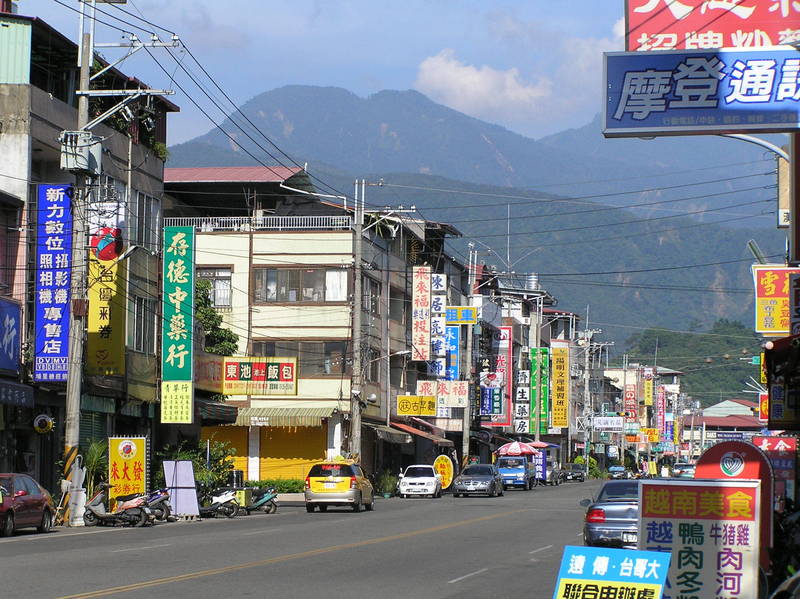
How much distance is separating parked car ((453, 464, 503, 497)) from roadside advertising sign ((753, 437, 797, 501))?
2146cm

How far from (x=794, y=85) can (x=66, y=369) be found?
26610 mm

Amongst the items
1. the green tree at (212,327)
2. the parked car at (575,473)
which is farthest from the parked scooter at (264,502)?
the parked car at (575,473)

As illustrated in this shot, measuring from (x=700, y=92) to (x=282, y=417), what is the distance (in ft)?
161

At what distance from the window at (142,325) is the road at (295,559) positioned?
8.65 m

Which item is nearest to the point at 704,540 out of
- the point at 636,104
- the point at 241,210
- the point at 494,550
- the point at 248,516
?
the point at 636,104

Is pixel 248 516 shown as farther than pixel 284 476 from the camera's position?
No

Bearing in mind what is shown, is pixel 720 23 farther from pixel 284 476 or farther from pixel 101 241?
pixel 284 476

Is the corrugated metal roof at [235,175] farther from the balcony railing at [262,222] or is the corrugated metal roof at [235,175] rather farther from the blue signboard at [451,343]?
the blue signboard at [451,343]

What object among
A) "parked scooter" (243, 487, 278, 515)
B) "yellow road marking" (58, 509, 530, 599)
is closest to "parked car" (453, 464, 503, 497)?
"parked scooter" (243, 487, 278, 515)

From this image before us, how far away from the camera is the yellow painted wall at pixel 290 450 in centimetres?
6050

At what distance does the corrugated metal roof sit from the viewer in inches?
2549

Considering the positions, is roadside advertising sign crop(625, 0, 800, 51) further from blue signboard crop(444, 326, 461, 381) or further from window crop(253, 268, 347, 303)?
blue signboard crop(444, 326, 461, 381)

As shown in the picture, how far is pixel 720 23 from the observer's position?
1207cm

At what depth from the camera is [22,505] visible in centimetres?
2906
